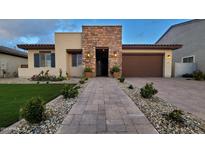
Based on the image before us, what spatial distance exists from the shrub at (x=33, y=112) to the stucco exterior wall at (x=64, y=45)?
10964 mm

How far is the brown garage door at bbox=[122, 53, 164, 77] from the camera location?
14805 mm

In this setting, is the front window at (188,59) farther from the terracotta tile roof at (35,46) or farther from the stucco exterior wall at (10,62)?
the stucco exterior wall at (10,62)

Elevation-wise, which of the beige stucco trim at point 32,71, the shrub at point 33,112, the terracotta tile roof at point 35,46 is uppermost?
the terracotta tile roof at point 35,46

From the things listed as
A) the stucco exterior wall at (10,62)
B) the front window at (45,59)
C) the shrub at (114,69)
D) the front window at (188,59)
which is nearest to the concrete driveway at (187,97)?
the shrub at (114,69)

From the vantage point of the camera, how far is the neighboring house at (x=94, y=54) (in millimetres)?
13352

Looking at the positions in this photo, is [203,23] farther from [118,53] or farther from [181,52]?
[118,53]

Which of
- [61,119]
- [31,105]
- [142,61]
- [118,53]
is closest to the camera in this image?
[31,105]

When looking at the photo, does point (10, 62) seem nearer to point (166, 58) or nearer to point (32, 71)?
point (32, 71)

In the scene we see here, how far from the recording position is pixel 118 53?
13500 mm

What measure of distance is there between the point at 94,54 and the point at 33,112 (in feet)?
36.1

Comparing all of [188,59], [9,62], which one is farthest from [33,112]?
[188,59]
